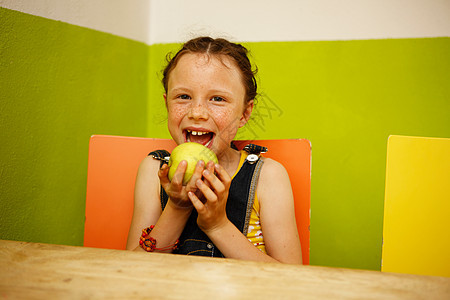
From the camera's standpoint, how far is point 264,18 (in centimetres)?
165

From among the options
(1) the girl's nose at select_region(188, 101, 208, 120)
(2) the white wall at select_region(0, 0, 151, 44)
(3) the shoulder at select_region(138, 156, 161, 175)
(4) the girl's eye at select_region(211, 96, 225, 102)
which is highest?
(2) the white wall at select_region(0, 0, 151, 44)

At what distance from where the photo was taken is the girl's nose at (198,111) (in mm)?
930

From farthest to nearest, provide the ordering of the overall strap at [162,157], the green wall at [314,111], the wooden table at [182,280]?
the green wall at [314,111], the overall strap at [162,157], the wooden table at [182,280]

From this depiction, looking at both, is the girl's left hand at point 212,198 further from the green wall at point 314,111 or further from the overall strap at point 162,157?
the green wall at point 314,111

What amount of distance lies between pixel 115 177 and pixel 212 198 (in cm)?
50

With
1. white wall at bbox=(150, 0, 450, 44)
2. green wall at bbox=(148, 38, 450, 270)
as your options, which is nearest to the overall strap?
green wall at bbox=(148, 38, 450, 270)

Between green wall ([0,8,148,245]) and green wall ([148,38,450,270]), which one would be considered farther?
green wall ([148,38,450,270])

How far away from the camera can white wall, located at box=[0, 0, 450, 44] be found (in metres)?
1.49

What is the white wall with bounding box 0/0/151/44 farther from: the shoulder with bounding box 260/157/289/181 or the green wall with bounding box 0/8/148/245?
the shoulder with bounding box 260/157/289/181

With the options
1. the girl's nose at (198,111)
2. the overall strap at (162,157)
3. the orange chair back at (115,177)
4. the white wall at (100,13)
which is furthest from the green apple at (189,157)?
the white wall at (100,13)

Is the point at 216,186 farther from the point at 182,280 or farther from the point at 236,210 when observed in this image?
the point at 182,280

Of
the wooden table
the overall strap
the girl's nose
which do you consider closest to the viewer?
the wooden table

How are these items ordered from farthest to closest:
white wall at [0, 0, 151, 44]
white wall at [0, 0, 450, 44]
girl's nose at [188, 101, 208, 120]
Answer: white wall at [0, 0, 450, 44]
white wall at [0, 0, 151, 44]
girl's nose at [188, 101, 208, 120]

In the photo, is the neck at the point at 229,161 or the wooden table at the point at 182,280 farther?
the neck at the point at 229,161
